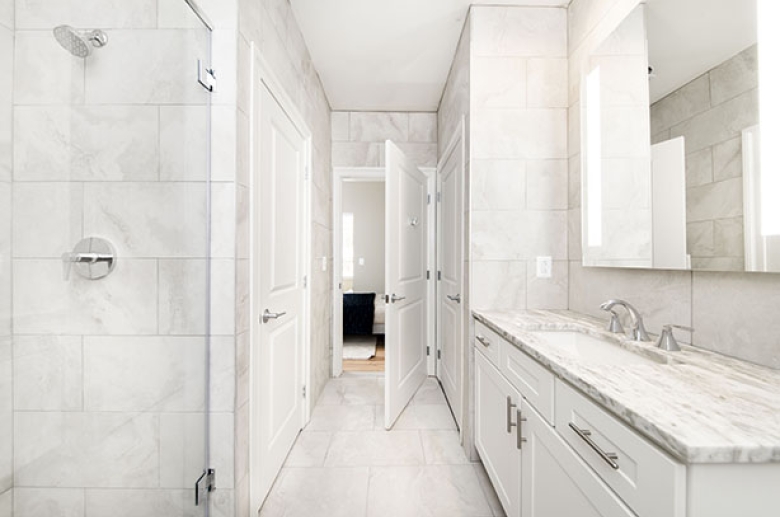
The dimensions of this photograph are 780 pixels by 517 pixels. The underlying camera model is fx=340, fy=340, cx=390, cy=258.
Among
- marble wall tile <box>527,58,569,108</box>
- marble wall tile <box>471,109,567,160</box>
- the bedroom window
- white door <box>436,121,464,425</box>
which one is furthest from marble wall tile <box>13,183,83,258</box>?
the bedroom window

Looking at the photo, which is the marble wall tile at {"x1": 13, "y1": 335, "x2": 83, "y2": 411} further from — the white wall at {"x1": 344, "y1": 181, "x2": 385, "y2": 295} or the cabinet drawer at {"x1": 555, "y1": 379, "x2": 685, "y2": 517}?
the white wall at {"x1": 344, "y1": 181, "x2": 385, "y2": 295}

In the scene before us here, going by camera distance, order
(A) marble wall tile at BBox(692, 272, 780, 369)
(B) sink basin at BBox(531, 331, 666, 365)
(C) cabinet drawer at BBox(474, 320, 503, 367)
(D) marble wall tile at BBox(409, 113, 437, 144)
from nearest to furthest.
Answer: (A) marble wall tile at BBox(692, 272, 780, 369) → (B) sink basin at BBox(531, 331, 666, 365) → (C) cabinet drawer at BBox(474, 320, 503, 367) → (D) marble wall tile at BBox(409, 113, 437, 144)

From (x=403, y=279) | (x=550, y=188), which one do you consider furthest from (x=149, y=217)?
(x=550, y=188)

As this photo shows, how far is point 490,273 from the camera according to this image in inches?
77.2

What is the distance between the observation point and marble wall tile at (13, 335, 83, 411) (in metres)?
1.04

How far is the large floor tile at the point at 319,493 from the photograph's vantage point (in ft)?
5.24

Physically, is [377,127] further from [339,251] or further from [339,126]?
[339,251]

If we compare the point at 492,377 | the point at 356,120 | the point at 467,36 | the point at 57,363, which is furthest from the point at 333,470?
the point at 356,120

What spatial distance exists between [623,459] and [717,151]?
976 millimetres

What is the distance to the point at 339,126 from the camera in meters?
3.42

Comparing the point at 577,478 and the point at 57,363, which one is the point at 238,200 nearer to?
the point at 57,363

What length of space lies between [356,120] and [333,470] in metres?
3.00

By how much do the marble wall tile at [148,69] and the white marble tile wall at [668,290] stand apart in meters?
1.83

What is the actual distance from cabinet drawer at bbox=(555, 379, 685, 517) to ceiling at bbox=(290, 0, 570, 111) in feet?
7.17
